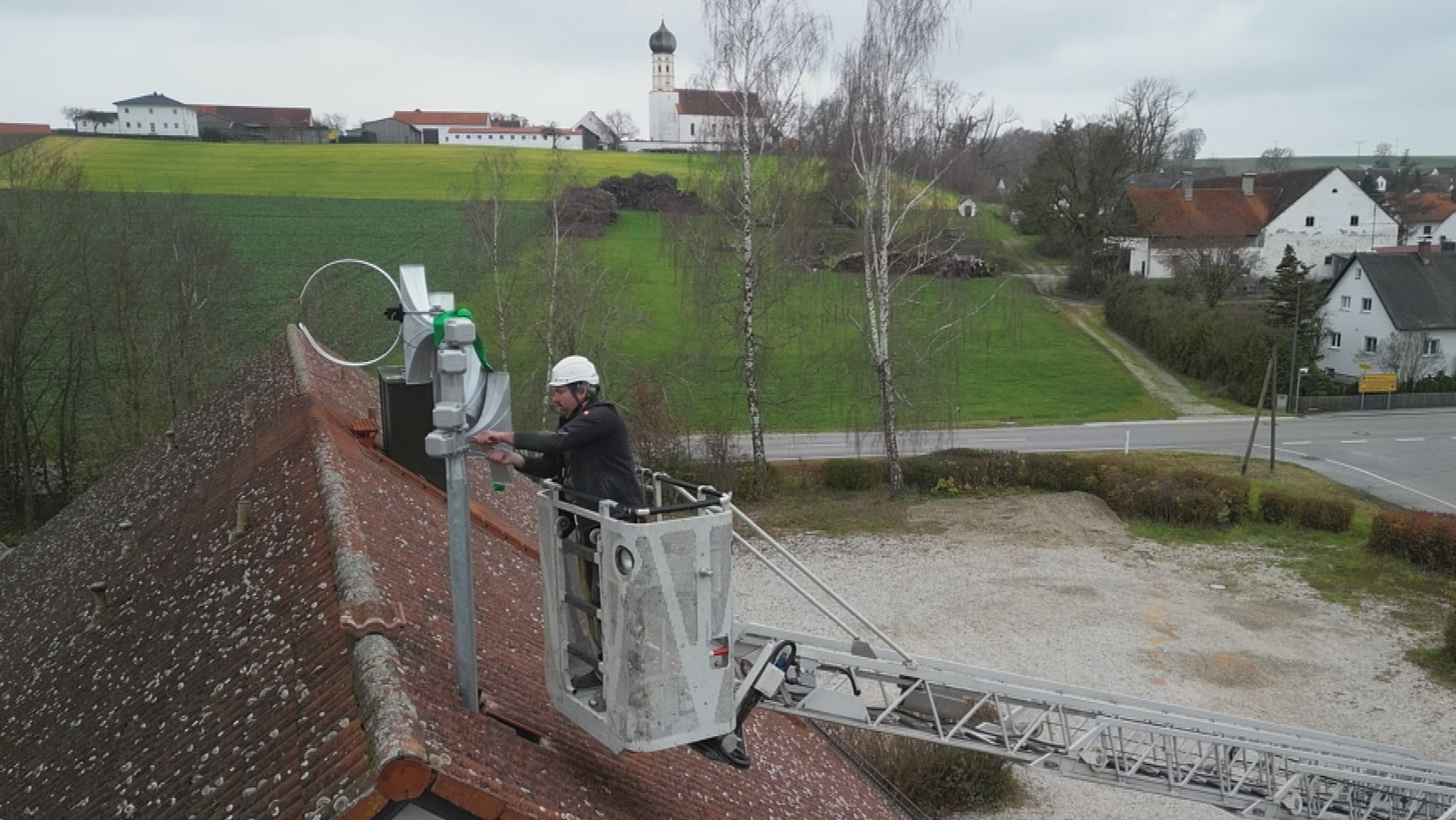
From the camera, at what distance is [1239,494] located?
86.0 feet

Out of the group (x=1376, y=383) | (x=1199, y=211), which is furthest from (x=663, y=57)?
(x=1376, y=383)

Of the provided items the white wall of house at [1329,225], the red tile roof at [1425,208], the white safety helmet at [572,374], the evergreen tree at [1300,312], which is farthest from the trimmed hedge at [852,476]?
the red tile roof at [1425,208]

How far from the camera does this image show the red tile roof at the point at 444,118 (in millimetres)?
115188

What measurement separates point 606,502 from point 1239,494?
82.7 ft

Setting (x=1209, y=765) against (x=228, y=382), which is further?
(x=228, y=382)

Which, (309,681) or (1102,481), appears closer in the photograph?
(309,681)

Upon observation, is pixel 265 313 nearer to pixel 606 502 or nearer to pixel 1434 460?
pixel 606 502

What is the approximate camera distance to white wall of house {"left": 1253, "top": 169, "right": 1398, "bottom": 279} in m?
60.4

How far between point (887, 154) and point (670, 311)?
1762cm

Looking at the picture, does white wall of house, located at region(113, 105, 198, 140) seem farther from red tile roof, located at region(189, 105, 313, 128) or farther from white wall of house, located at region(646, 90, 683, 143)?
white wall of house, located at region(646, 90, 683, 143)

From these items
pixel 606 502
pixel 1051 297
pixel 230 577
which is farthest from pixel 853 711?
Result: pixel 1051 297

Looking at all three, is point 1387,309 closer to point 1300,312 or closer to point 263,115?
point 1300,312

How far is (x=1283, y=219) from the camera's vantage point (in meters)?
60.7

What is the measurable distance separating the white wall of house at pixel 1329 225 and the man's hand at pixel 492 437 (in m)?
64.0
